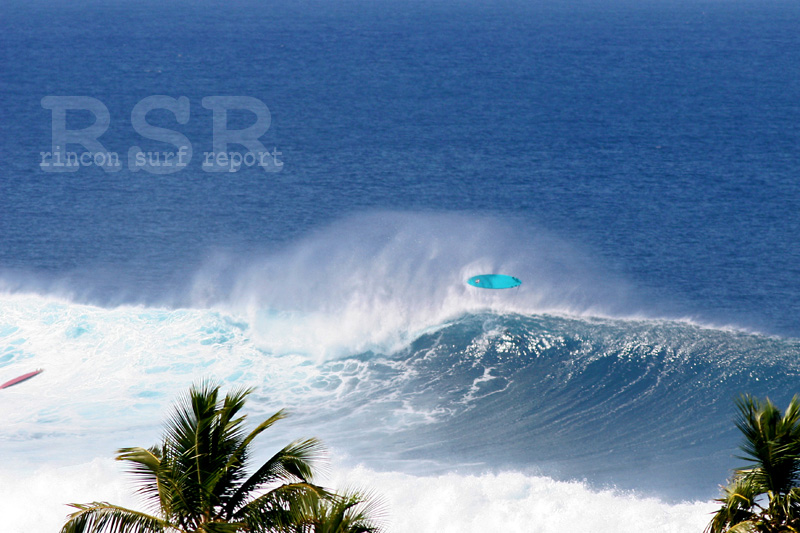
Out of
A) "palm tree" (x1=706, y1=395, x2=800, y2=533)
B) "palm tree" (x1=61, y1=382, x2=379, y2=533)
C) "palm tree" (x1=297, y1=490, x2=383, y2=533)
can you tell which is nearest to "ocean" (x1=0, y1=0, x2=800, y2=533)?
"palm tree" (x1=706, y1=395, x2=800, y2=533)

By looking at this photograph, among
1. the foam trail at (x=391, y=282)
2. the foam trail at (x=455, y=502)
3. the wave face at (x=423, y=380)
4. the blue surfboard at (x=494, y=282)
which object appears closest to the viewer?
the foam trail at (x=455, y=502)

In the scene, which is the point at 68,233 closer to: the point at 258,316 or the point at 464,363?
the point at 258,316

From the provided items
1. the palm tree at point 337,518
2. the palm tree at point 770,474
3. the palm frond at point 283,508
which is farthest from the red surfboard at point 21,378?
the palm tree at point 770,474

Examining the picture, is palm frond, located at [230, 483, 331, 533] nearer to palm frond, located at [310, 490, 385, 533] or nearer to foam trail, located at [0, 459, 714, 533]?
palm frond, located at [310, 490, 385, 533]

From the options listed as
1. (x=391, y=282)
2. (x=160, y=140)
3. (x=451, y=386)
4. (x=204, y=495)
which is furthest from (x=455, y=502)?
(x=160, y=140)

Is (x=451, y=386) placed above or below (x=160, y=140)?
below

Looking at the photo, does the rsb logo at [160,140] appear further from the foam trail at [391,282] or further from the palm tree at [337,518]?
the palm tree at [337,518]

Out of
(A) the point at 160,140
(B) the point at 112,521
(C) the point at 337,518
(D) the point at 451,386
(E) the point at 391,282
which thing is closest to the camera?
(C) the point at 337,518

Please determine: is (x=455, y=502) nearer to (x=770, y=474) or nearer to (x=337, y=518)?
(x=770, y=474)
